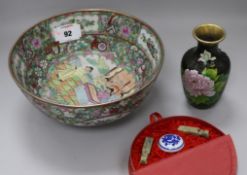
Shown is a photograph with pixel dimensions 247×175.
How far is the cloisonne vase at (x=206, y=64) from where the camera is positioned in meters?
1.22

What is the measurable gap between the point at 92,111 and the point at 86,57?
414 millimetres

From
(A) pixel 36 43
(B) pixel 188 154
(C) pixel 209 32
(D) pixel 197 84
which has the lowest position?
(B) pixel 188 154

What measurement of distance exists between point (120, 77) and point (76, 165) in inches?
Result: 13.1

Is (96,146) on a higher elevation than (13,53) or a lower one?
lower

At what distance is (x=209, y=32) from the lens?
4.07ft

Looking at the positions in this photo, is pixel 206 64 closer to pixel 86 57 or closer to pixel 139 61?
pixel 139 61

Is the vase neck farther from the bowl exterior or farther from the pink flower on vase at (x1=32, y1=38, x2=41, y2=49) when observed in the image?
the pink flower on vase at (x1=32, y1=38, x2=41, y2=49)

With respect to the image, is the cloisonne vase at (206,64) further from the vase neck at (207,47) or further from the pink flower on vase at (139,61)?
the pink flower on vase at (139,61)

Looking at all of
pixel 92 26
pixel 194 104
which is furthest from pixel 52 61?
pixel 194 104

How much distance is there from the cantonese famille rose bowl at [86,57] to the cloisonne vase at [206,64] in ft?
0.30

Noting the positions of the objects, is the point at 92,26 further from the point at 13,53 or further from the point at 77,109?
the point at 77,109

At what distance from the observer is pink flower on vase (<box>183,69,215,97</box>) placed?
124 centimetres

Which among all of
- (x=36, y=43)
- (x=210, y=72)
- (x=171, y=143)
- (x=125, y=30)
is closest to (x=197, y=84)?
(x=210, y=72)

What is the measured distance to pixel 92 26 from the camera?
4.84 ft
